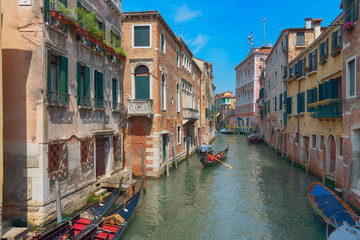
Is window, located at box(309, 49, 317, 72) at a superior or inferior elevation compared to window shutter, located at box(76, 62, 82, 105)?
superior

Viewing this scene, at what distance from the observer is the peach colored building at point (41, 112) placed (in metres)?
6.23

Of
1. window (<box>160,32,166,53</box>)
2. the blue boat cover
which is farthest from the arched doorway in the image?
window (<box>160,32,166,53</box>)

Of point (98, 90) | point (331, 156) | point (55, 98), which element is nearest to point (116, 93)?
point (98, 90)

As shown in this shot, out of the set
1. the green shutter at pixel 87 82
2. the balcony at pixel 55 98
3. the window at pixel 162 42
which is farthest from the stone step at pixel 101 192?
the window at pixel 162 42

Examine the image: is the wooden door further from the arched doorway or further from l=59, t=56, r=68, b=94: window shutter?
the arched doorway

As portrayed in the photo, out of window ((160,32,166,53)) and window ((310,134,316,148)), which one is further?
window ((310,134,316,148))

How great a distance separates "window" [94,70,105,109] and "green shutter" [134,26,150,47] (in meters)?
3.41

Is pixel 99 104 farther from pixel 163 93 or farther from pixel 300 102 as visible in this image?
pixel 300 102

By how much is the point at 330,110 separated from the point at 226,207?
5630 millimetres

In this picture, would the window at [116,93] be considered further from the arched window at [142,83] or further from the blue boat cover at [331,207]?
the blue boat cover at [331,207]

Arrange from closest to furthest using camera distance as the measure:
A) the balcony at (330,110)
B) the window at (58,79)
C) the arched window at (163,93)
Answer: the window at (58,79)
the balcony at (330,110)
the arched window at (163,93)

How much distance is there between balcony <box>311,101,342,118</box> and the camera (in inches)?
378

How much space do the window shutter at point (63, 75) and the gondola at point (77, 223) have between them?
3.33 metres

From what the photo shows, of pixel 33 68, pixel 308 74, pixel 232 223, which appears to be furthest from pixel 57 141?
pixel 308 74
